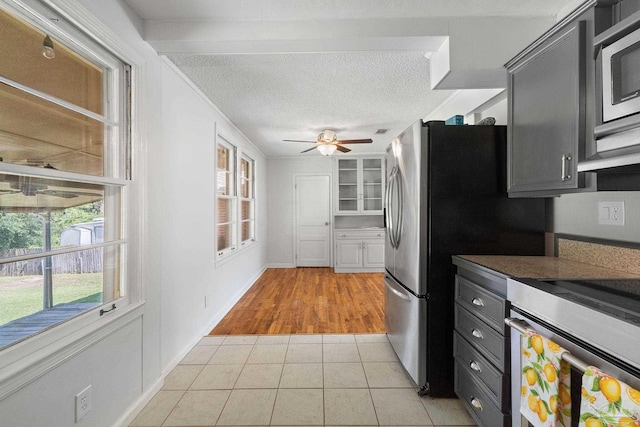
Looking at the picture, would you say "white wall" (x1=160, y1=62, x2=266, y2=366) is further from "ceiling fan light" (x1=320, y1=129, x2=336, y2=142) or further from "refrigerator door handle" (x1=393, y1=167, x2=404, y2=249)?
"refrigerator door handle" (x1=393, y1=167, x2=404, y2=249)

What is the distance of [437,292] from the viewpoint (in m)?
1.90

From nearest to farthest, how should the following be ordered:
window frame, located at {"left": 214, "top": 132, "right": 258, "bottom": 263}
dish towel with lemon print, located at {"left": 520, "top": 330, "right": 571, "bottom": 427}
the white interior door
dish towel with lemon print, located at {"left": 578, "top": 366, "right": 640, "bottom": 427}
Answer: dish towel with lemon print, located at {"left": 578, "top": 366, "right": 640, "bottom": 427}, dish towel with lemon print, located at {"left": 520, "top": 330, "right": 571, "bottom": 427}, window frame, located at {"left": 214, "top": 132, "right": 258, "bottom": 263}, the white interior door

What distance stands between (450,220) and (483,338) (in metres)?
0.72

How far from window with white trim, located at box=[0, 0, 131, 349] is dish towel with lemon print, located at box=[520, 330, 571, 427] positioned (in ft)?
6.52

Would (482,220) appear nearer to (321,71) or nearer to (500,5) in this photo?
(500,5)

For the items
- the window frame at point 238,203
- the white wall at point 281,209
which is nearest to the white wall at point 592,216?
the window frame at point 238,203

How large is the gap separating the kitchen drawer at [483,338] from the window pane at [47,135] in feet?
7.20

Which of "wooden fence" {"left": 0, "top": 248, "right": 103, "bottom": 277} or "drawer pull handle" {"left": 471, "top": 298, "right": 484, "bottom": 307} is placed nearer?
"wooden fence" {"left": 0, "top": 248, "right": 103, "bottom": 277}

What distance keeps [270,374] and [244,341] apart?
65 cm

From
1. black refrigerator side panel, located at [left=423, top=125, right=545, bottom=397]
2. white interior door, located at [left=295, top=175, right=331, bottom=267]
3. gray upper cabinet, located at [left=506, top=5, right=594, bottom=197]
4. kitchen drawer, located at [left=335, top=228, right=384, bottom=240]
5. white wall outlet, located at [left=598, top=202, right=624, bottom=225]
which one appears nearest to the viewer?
gray upper cabinet, located at [left=506, top=5, right=594, bottom=197]

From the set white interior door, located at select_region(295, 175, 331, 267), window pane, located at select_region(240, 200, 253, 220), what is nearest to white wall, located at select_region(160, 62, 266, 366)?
window pane, located at select_region(240, 200, 253, 220)

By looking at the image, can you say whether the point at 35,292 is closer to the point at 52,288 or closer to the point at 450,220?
the point at 52,288

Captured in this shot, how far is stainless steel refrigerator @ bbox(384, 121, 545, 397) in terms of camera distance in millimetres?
1893

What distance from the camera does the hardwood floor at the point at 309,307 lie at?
3.06 m
